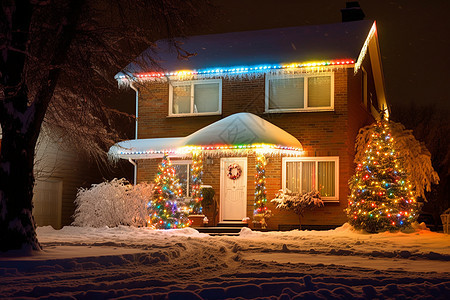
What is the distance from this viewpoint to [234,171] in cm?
2117

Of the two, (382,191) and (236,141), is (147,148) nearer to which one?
(236,141)

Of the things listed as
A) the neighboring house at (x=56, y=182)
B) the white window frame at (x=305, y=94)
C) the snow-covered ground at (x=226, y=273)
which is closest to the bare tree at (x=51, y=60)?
the snow-covered ground at (x=226, y=273)

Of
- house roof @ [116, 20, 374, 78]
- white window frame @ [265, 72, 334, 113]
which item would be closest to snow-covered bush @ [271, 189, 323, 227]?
white window frame @ [265, 72, 334, 113]

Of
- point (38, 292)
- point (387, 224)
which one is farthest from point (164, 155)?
point (38, 292)

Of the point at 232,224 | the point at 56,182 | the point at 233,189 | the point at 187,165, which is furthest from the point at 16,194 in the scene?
the point at 56,182

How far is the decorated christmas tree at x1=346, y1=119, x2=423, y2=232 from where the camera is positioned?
57.4 ft

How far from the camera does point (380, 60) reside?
25625mm

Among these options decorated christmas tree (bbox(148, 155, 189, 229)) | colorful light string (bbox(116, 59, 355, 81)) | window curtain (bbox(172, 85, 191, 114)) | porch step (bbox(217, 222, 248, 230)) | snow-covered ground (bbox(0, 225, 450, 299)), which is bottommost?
porch step (bbox(217, 222, 248, 230))

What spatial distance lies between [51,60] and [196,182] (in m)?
11.4

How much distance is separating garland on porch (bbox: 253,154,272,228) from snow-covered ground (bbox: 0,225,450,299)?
7.68 metres

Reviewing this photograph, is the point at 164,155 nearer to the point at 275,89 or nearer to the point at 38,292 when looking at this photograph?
the point at 275,89

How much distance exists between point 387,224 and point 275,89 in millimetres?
6527

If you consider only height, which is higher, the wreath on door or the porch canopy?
the porch canopy

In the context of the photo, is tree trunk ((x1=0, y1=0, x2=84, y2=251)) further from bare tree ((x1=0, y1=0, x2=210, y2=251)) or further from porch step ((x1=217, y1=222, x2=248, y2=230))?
porch step ((x1=217, y1=222, x2=248, y2=230))
